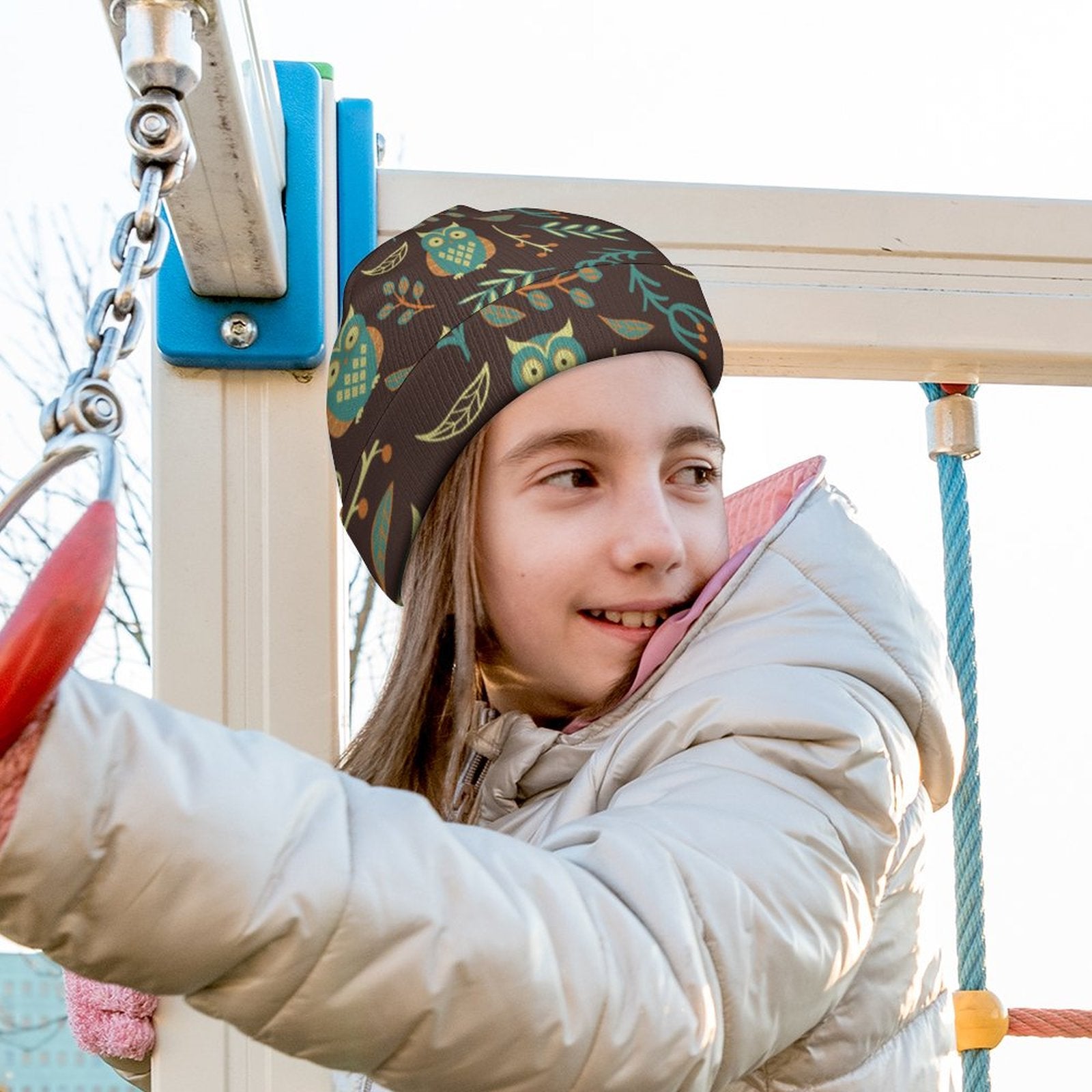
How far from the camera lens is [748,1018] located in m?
0.68

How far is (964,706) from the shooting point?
4.46 feet

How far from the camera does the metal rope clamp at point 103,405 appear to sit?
457 millimetres

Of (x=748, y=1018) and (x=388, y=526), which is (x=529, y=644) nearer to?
(x=388, y=526)

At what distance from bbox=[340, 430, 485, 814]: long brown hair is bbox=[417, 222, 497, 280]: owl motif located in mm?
124

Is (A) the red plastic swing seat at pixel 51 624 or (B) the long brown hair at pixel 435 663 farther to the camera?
(B) the long brown hair at pixel 435 663

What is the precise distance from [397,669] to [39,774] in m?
0.67

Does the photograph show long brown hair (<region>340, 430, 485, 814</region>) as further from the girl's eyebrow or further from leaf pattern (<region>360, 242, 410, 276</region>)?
leaf pattern (<region>360, 242, 410, 276</region>)

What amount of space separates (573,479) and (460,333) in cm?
14

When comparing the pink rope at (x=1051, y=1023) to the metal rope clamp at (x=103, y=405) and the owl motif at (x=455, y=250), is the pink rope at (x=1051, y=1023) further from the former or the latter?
the metal rope clamp at (x=103, y=405)

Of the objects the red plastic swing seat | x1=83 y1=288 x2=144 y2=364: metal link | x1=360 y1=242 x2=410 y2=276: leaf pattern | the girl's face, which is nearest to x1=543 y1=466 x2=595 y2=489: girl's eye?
the girl's face

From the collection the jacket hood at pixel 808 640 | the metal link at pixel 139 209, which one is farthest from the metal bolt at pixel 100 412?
the jacket hood at pixel 808 640

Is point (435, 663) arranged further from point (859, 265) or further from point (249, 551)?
point (859, 265)

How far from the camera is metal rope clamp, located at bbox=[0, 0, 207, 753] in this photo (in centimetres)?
46

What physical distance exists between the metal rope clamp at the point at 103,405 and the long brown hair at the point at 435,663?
42cm
